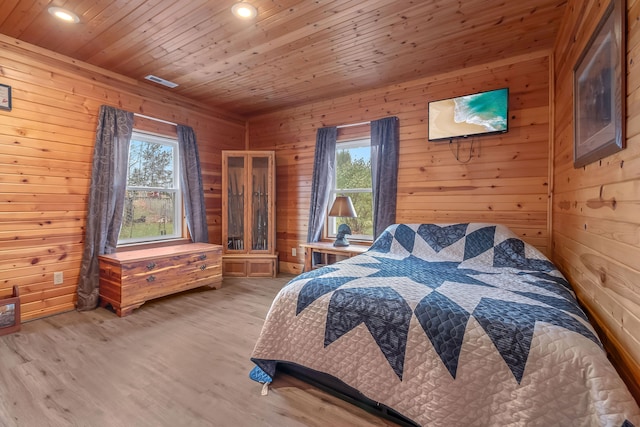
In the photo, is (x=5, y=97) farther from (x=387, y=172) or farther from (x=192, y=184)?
(x=387, y=172)

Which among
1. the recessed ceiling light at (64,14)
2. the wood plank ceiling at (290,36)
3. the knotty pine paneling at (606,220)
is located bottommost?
the knotty pine paneling at (606,220)

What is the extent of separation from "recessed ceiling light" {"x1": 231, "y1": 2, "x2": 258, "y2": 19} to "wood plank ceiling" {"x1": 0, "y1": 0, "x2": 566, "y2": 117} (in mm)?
43

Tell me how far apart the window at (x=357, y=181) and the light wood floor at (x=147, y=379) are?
1.76 m

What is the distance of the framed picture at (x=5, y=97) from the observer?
101 inches

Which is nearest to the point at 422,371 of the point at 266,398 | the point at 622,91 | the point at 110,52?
the point at 266,398

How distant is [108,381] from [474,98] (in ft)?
12.3

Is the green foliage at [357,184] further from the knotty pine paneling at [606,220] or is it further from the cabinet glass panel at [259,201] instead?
the knotty pine paneling at [606,220]

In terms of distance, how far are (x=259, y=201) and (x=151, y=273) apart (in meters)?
1.70

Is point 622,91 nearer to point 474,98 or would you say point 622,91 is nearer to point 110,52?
point 474,98

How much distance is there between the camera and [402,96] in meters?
3.51

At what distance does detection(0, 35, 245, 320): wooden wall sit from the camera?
8.61 feet

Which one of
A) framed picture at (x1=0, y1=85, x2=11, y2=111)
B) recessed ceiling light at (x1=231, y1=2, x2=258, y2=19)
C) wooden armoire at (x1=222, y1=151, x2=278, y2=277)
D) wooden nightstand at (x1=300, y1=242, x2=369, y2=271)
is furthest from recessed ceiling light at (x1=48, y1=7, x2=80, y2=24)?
wooden nightstand at (x1=300, y1=242, x2=369, y2=271)

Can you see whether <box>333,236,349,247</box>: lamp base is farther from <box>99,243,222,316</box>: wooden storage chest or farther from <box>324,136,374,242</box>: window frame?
<box>99,243,222,316</box>: wooden storage chest

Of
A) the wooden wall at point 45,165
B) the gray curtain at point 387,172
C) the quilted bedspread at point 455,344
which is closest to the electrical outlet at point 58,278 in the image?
the wooden wall at point 45,165
